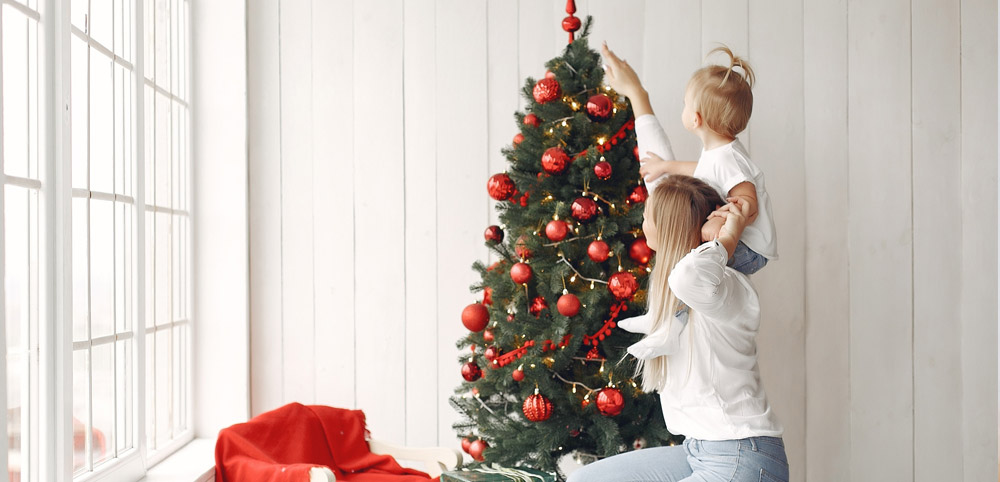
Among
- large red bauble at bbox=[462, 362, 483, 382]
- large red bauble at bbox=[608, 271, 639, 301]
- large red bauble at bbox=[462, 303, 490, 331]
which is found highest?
large red bauble at bbox=[608, 271, 639, 301]

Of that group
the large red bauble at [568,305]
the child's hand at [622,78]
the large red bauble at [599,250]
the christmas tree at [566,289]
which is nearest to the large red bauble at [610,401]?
the christmas tree at [566,289]

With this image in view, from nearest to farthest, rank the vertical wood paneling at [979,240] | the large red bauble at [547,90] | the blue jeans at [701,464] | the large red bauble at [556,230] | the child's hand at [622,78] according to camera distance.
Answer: the blue jeans at [701,464]
the large red bauble at [556,230]
the large red bauble at [547,90]
the child's hand at [622,78]
the vertical wood paneling at [979,240]

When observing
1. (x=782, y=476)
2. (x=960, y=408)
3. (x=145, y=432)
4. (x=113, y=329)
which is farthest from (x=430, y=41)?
(x=960, y=408)

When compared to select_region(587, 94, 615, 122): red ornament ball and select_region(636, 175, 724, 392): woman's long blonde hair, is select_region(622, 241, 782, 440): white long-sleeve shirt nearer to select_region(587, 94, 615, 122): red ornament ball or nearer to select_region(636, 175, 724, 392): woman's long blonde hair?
select_region(636, 175, 724, 392): woman's long blonde hair

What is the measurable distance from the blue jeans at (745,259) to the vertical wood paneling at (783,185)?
2.68ft

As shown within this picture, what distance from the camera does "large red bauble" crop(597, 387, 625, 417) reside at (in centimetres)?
194

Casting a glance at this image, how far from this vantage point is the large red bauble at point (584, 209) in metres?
2.02

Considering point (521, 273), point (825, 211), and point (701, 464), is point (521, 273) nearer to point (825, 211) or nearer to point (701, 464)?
point (701, 464)

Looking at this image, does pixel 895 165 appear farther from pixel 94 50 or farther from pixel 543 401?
pixel 94 50

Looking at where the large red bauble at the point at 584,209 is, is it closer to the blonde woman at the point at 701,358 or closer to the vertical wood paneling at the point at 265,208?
the blonde woman at the point at 701,358

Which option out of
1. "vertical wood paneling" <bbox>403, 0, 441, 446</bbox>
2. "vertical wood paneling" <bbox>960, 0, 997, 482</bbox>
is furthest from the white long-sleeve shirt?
"vertical wood paneling" <bbox>960, 0, 997, 482</bbox>

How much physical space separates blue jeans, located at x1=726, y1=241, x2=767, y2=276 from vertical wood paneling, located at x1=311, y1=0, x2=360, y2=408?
57.4 inches

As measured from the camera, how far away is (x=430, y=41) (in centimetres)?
281

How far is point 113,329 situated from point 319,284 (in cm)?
84
